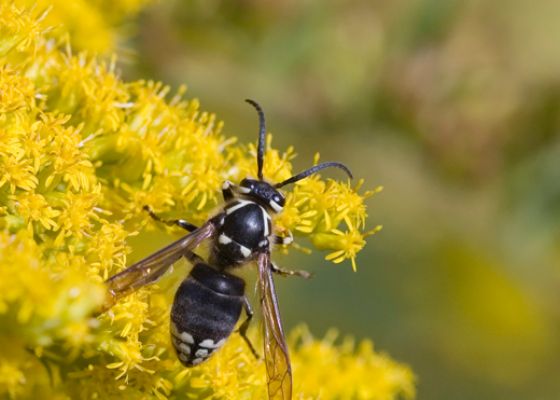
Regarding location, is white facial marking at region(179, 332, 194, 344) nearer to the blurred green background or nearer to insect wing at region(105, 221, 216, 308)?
insect wing at region(105, 221, 216, 308)

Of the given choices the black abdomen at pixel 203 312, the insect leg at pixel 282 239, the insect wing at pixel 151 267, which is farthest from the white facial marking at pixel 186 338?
the insect leg at pixel 282 239

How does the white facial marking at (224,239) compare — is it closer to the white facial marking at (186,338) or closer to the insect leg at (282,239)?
the insect leg at (282,239)

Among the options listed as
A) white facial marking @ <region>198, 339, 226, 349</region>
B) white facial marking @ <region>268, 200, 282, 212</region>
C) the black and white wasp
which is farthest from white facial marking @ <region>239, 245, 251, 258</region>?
white facial marking @ <region>198, 339, 226, 349</region>

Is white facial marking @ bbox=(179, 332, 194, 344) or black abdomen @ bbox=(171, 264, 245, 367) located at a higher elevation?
black abdomen @ bbox=(171, 264, 245, 367)

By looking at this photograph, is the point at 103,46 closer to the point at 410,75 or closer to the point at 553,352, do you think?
the point at 410,75

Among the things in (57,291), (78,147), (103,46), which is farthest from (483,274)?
(57,291)

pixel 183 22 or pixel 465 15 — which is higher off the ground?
pixel 465 15

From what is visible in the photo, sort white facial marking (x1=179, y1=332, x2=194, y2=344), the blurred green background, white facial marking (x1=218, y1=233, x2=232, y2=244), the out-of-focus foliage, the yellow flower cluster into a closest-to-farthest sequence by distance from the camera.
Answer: the yellow flower cluster
white facial marking (x1=179, y1=332, x2=194, y2=344)
white facial marking (x1=218, y1=233, x2=232, y2=244)
the out-of-focus foliage
the blurred green background
